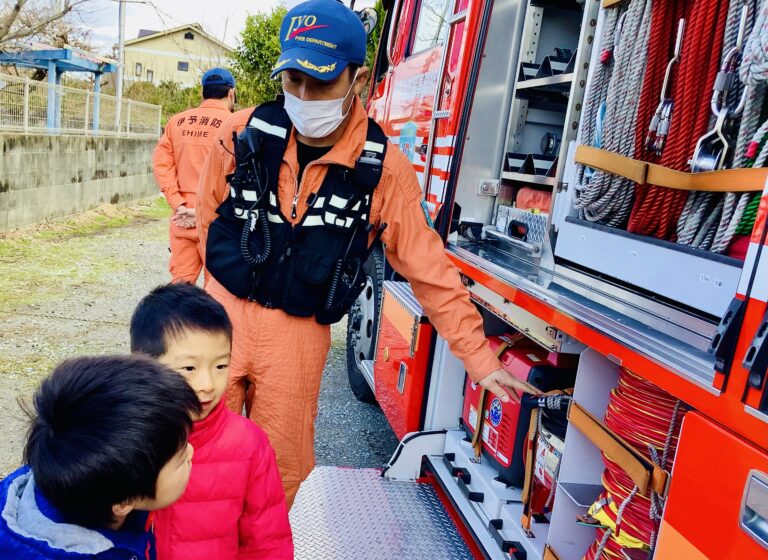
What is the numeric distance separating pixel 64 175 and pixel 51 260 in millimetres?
2513

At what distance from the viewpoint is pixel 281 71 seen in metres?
2.12

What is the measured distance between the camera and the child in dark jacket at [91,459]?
3.56 feet

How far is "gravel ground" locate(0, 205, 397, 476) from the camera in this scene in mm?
3863

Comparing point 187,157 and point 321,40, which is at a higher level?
point 321,40

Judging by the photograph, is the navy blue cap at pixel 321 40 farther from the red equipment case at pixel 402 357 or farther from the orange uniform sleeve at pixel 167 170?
the orange uniform sleeve at pixel 167 170

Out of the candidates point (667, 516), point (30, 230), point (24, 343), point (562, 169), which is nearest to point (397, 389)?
point (562, 169)

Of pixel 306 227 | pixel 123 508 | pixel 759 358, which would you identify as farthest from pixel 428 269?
pixel 123 508

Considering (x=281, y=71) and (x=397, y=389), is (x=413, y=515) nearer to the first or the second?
(x=397, y=389)

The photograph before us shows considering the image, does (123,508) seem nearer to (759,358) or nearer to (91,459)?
(91,459)

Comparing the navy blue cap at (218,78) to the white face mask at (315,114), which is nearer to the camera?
the white face mask at (315,114)

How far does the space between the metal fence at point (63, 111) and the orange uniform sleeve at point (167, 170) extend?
13.7 feet

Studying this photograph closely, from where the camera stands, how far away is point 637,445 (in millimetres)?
1858

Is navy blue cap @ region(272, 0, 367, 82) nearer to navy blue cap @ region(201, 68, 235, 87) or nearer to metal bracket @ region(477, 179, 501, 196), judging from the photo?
metal bracket @ region(477, 179, 501, 196)

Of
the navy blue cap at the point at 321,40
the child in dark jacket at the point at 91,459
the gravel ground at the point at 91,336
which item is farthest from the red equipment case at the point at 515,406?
the child in dark jacket at the point at 91,459
